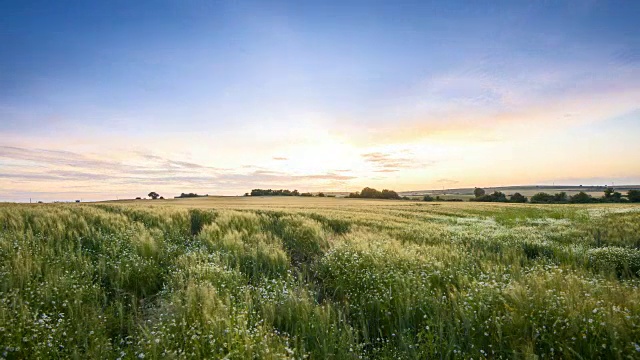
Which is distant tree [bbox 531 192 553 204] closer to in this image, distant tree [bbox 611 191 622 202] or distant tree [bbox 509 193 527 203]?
distant tree [bbox 509 193 527 203]

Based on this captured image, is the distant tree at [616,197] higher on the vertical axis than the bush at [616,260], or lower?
lower

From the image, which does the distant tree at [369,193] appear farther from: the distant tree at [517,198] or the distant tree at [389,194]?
the distant tree at [517,198]

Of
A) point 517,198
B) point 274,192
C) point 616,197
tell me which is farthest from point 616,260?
point 517,198

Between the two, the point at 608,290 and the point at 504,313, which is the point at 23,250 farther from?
the point at 608,290

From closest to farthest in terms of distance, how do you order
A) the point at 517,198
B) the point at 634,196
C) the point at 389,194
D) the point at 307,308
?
1. the point at 307,308
2. the point at 634,196
3. the point at 517,198
4. the point at 389,194

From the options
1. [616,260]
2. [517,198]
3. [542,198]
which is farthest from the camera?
[517,198]

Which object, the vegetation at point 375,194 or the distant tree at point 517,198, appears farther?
the vegetation at point 375,194

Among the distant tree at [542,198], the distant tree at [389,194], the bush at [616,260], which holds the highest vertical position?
the distant tree at [389,194]

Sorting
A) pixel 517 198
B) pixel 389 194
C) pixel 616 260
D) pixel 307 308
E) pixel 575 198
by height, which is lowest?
pixel 575 198

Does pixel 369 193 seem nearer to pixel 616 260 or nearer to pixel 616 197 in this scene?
pixel 616 197

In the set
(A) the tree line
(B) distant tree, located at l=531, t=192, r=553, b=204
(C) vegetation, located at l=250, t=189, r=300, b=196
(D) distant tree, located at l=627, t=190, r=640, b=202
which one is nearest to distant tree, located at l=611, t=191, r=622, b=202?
(A) the tree line

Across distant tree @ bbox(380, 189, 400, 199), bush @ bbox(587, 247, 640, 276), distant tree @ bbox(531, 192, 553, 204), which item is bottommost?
distant tree @ bbox(531, 192, 553, 204)

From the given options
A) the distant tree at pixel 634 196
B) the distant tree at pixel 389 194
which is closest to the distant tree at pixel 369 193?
the distant tree at pixel 389 194

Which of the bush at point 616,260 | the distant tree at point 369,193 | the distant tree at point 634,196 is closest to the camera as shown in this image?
the bush at point 616,260
